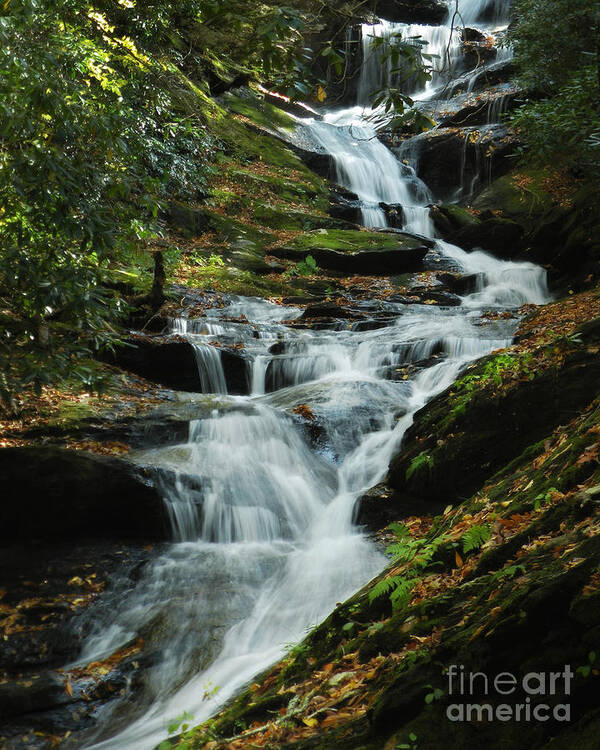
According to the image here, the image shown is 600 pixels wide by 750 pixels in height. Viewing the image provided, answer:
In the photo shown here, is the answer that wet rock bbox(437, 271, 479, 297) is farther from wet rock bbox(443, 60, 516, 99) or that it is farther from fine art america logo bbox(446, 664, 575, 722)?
fine art america logo bbox(446, 664, 575, 722)

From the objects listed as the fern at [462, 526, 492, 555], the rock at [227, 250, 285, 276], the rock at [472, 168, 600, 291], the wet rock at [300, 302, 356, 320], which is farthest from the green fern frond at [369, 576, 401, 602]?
the rock at [227, 250, 285, 276]

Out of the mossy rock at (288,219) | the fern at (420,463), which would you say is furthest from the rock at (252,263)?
the fern at (420,463)

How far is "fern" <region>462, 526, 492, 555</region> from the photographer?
346cm

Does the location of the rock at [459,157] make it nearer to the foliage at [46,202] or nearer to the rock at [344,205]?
the rock at [344,205]

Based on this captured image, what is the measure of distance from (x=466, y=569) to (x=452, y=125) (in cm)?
2480

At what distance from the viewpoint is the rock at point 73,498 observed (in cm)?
652

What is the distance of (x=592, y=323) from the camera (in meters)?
6.38

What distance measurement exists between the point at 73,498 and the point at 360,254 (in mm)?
11630

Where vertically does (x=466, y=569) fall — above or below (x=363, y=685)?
above

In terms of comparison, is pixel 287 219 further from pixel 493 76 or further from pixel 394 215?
pixel 493 76

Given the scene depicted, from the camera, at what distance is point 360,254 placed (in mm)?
16469

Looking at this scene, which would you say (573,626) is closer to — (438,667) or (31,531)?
(438,667)

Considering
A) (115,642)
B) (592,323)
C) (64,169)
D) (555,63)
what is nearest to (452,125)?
(555,63)

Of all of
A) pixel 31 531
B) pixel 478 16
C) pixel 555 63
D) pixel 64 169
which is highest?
pixel 478 16
